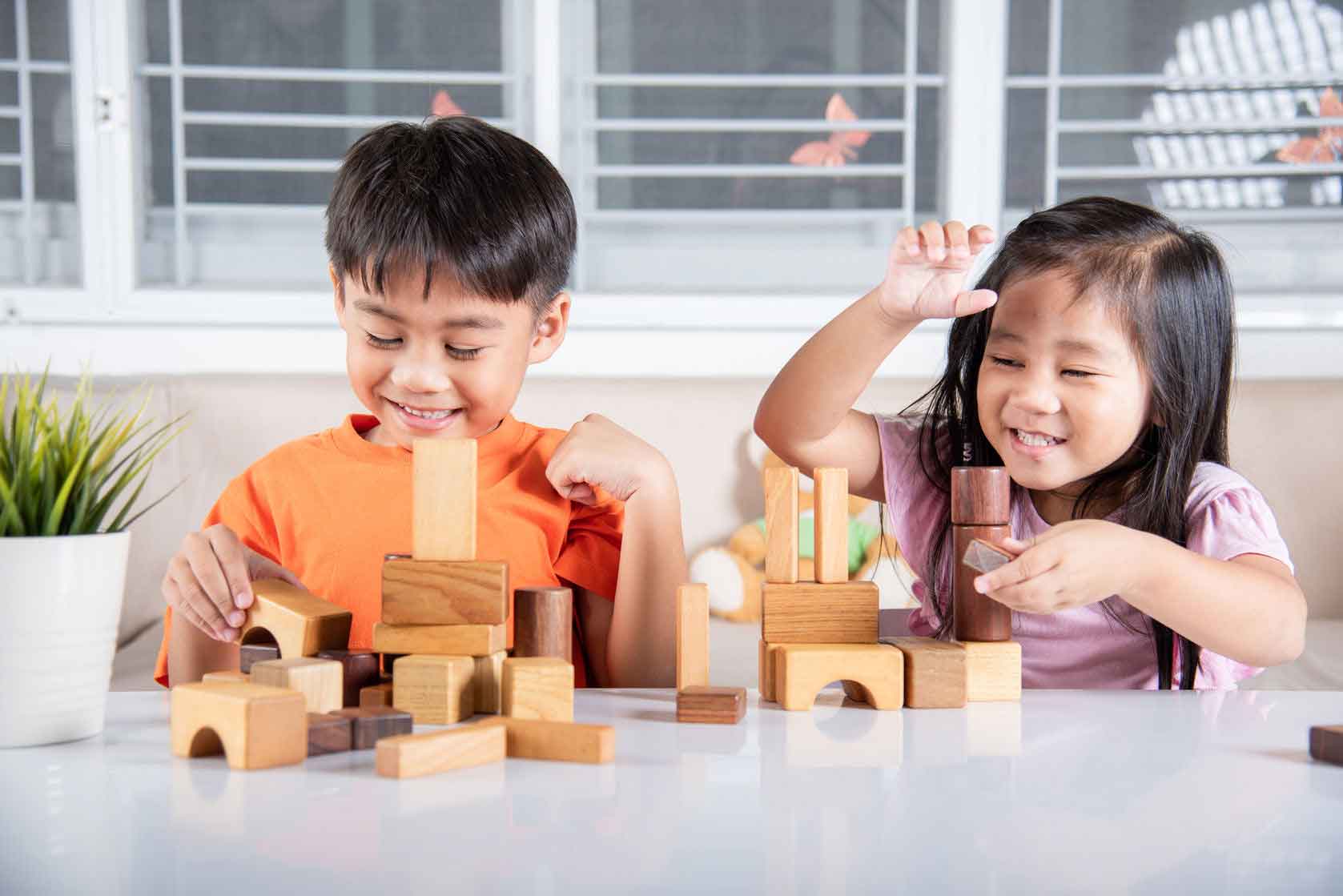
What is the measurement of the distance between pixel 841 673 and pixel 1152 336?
1.82 ft

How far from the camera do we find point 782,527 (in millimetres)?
774

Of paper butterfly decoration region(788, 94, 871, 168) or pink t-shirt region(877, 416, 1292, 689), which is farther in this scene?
paper butterfly decoration region(788, 94, 871, 168)

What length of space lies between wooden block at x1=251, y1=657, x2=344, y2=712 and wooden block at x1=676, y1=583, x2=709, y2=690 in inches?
8.0

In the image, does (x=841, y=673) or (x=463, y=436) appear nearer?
(x=841, y=673)

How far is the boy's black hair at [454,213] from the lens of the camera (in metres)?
1.02

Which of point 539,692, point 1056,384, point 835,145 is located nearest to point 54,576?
point 539,692

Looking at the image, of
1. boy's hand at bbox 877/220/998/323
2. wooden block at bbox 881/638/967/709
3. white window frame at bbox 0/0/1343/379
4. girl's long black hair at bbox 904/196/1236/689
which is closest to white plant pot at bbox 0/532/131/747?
wooden block at bbox 881/638/967/709

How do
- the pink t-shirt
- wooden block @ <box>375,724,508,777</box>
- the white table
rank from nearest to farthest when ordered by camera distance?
the white table, wooden block @ <box>375,724,508,777</box>, the pink t-shirt

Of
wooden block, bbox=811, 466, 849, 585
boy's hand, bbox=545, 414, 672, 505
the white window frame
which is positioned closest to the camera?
wooden block, bbox=811, 466, 849, 585

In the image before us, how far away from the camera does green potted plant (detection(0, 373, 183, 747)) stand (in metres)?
0.63

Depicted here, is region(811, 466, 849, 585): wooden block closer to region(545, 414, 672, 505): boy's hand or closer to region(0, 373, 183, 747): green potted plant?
region(545, 414, 672, 505): boy's hand

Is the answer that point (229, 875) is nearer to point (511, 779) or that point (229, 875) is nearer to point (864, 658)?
point (511, 779)

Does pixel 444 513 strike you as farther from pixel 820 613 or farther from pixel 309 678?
pixel 820 613

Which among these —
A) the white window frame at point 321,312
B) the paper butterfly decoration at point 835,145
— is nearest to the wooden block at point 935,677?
the white window frame at point 321,312
